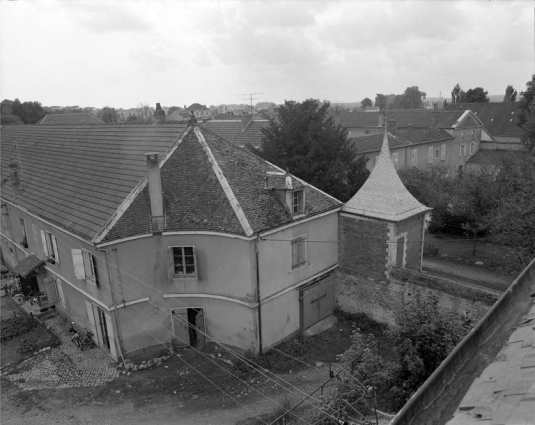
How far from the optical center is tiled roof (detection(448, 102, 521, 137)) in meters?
66.2

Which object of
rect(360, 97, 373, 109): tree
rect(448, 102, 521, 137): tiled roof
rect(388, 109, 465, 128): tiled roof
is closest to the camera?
rect(388, 109, 465, 128): tiled roof

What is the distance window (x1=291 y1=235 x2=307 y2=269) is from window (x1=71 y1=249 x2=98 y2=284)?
30.0ft

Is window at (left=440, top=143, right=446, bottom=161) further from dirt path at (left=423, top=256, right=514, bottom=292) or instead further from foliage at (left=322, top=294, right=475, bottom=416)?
foliage at (left=322, top=294, right=475, bottom=416)

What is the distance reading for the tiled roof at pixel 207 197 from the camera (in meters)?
17.5

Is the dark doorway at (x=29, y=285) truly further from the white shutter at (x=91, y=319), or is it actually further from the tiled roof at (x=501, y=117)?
the tiled roof at (x=501, y=117)

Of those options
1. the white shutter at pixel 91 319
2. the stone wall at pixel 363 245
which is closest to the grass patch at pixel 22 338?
the white shutter at pixel 91 319

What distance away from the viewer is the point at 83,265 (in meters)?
18.5

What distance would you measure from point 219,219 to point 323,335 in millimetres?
8118

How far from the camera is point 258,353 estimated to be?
18.4m

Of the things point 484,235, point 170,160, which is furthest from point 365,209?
point 484,235

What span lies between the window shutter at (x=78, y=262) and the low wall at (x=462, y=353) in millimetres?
17124

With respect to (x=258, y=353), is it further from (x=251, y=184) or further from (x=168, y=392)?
(x=251, y=184)

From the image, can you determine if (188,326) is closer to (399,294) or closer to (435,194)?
(399,294)

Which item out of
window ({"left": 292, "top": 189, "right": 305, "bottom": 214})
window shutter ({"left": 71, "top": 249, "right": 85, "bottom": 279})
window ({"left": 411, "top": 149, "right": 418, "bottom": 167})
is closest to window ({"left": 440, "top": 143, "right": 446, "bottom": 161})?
window ({"left": 411, "top": 149, "right": 418, "bottom": 167})
